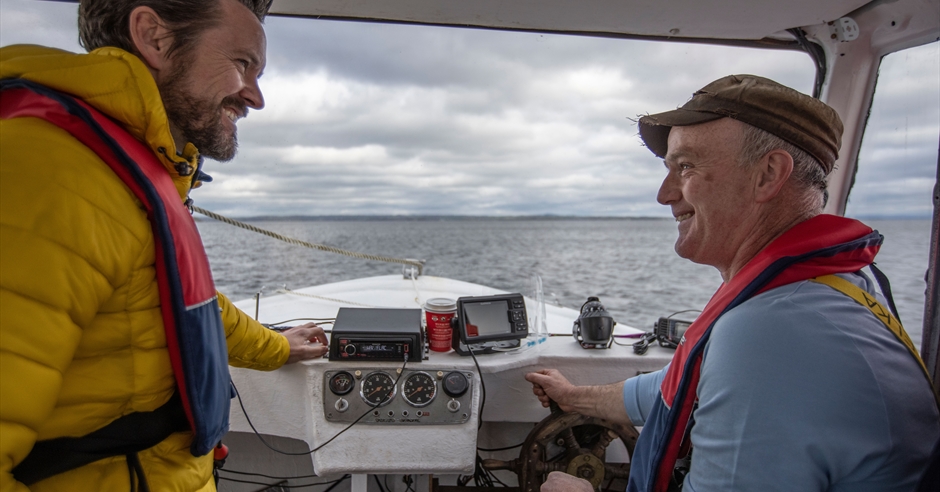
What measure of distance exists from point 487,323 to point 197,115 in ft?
3.76

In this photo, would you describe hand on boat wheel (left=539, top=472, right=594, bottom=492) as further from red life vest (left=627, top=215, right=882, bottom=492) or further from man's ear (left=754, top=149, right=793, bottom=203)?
man's ear (left=754, top=149, right=793, bottom=203)

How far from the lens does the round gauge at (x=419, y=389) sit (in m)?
1.78

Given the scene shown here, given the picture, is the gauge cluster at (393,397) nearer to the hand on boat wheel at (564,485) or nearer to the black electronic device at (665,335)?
the hand on boat wheel at (564,485)

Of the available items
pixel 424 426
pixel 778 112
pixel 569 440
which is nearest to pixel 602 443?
pixel 569 440

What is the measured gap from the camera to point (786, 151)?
3.79 feet

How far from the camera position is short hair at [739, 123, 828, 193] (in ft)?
3.83

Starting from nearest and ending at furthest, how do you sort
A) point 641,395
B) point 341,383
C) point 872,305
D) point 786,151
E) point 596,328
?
point 872,305, point 786,151, point 641,395, point 341,383, point 596,328

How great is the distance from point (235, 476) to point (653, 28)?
2663mm

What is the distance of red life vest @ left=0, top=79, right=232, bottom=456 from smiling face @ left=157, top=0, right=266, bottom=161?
152mm

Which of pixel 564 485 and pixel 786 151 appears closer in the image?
pixel 786 151

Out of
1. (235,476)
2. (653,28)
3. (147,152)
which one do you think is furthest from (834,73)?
(235,476)

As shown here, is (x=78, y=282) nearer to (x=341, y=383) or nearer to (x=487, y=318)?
(x=341, y=383)

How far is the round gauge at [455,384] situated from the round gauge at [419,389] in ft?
0.14

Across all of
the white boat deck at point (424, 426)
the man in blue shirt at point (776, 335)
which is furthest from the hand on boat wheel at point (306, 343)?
the man in blue shirt at point (776, 335)
